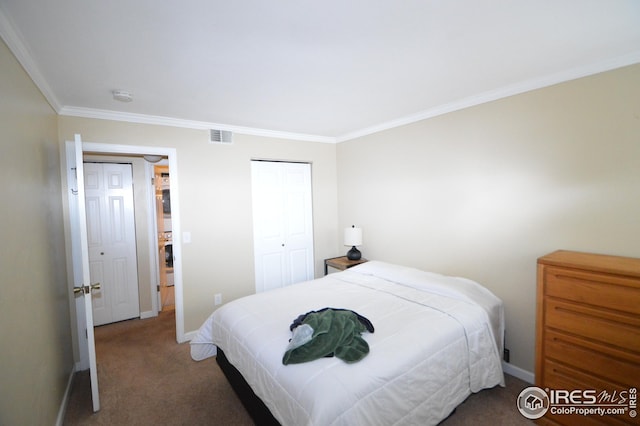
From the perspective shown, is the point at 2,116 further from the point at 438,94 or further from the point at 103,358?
the point at 438,94

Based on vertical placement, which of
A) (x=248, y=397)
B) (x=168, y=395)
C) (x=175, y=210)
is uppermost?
(x=175, y=210)

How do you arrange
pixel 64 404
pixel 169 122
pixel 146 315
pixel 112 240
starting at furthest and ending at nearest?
1. pixel 146 315
2. pixel 112 240
3. pixel 169 122
4. pixel 64 404

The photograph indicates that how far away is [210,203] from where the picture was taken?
130 inches

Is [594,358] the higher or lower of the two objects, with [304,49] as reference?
lower

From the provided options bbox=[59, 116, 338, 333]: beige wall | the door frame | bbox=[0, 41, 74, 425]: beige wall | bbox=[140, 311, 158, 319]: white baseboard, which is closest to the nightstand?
bbox=[59, 116, 338, 333]: beige wall

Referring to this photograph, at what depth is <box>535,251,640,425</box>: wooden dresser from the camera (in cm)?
161

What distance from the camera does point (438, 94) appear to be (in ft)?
8.26

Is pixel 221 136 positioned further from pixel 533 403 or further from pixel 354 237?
pixel 533 403

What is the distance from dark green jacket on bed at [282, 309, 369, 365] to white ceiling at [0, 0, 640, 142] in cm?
172

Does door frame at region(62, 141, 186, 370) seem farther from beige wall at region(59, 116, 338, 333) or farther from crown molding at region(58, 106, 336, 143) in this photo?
crown molding at region(58, 106, 336, 143)

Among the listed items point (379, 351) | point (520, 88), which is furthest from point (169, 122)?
point (520, 88)

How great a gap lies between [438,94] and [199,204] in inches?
107

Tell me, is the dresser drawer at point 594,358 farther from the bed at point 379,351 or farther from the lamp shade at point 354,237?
the lamp shade at point 354,237
